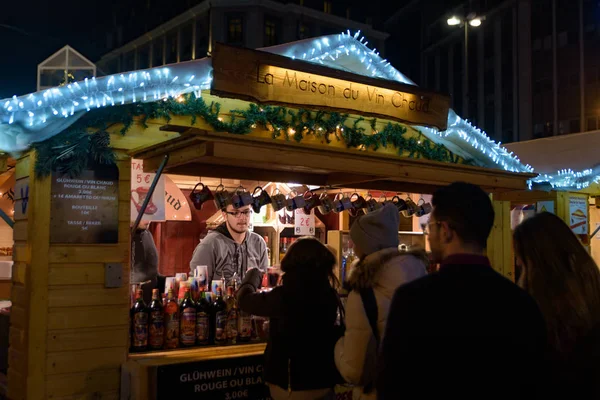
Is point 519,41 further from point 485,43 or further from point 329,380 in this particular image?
point 329,380

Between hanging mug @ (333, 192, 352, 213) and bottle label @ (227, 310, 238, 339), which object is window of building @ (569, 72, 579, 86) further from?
bottle label @ (227, 310, 238, 339)

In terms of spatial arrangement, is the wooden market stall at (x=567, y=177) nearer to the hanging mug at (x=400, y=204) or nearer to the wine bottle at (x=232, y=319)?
the hanging mug at (x=400, y=204)

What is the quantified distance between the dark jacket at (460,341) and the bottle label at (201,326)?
3083mm

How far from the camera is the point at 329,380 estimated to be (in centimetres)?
355

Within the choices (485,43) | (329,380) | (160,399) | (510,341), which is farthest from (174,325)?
(485,43)

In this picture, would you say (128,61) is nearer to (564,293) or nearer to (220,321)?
(220,321)

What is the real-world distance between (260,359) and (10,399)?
2051mm

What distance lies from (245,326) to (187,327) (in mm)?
539

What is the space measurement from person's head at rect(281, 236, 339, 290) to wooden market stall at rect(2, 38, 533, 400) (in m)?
0.88

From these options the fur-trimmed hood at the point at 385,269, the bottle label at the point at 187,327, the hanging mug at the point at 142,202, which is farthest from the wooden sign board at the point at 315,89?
the fur-trimmed hood at the point at 385,269

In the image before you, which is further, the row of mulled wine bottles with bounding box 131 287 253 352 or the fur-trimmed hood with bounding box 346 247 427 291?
the row of mulled wine bottles with bounding box 131 287 253 352

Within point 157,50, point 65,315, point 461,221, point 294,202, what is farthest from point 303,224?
point 157,50

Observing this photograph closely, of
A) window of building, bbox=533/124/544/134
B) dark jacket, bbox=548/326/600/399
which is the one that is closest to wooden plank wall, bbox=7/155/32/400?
dark jacket, bbox=548/326/600/399

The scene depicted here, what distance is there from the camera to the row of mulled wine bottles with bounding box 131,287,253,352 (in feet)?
15.1
